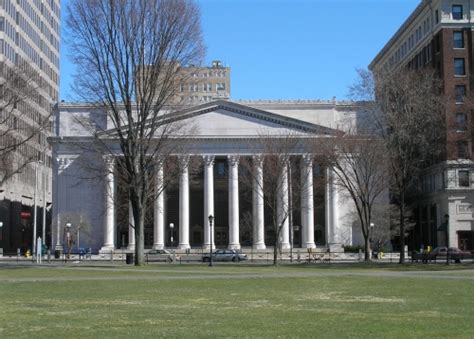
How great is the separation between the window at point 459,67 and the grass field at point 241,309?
6871 centimetres

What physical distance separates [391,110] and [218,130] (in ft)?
187

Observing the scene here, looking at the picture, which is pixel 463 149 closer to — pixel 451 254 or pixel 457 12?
pixel 451 254

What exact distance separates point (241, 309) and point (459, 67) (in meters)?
82.2

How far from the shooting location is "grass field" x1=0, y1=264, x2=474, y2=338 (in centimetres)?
1511

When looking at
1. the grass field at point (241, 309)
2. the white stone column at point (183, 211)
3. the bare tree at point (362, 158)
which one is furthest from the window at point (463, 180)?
the grass field at point (241, 309)

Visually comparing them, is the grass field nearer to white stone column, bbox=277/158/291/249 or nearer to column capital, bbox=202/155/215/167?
white stone column, bbox=277/158/291/249

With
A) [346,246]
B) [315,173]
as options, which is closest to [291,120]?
[315,173]

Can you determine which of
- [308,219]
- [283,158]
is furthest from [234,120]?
[283,158]

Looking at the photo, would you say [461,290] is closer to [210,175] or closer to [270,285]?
[270,285]

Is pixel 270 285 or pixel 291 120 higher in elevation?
pixel 291 120

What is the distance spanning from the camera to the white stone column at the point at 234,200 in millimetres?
105875

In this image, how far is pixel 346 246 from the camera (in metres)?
104

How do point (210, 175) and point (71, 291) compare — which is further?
point (210, 175)

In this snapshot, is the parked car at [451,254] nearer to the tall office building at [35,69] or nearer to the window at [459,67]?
the window at [459,67]
